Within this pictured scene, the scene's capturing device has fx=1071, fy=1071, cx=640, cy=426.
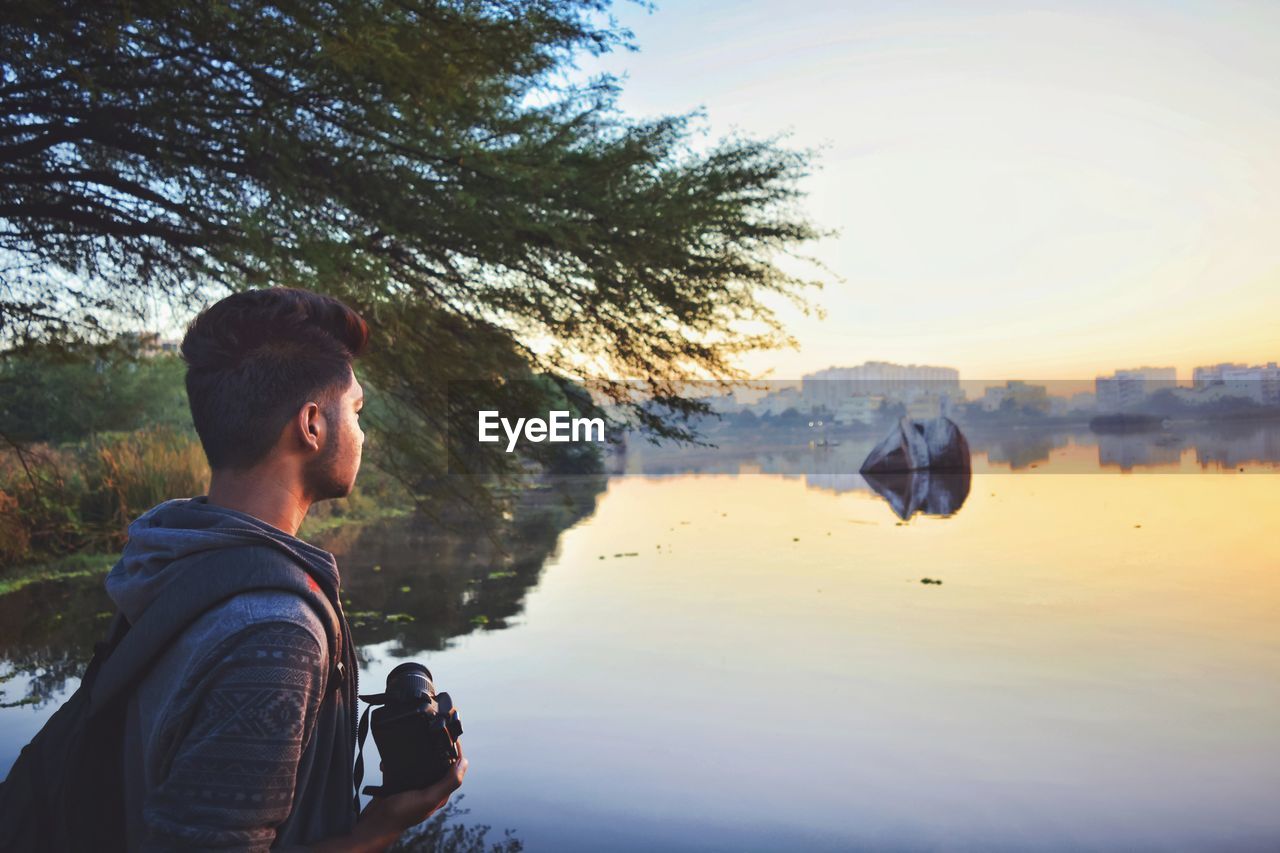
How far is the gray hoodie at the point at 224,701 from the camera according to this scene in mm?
1396

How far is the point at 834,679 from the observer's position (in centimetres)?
776

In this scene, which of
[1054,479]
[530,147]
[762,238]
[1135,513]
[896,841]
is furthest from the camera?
[1054,479]

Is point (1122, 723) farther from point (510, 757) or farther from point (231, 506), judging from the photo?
point (231, 506)

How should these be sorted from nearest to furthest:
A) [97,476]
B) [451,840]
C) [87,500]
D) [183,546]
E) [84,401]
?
[183,546]
[451,840]
[87,500]
[97,476]
[84,401]

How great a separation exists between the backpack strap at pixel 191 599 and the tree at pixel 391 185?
4172 mm

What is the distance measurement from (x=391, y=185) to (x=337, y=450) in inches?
197

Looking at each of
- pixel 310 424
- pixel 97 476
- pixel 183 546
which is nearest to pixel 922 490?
pixel 97 476

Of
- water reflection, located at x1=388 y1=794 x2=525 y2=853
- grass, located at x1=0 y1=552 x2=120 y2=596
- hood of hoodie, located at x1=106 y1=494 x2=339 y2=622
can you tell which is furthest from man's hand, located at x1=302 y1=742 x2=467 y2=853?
grass, located at x1=0 y1=552 x2=120 y2=596

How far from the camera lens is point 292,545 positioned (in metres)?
1.56

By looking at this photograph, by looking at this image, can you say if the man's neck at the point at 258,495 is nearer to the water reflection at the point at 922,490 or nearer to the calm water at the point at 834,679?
the calm water at the point at 834,679

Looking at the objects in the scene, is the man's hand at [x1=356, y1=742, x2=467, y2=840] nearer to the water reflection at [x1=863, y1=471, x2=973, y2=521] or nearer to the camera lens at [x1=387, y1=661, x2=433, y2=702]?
the camera lens at [x1=387, y1=661, x2=433, y2=702]

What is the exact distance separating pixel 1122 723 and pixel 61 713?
262 inches

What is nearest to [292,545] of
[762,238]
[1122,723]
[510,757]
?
[510,757]

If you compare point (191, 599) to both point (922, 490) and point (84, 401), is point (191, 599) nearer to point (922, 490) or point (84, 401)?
point (84, 401)
